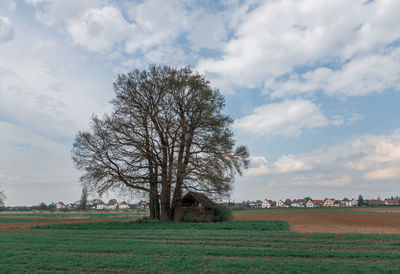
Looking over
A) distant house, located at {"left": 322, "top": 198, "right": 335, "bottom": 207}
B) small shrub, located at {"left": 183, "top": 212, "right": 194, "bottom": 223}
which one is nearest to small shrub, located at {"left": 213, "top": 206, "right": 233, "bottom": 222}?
small shrub, located at {"left": 183, "top": 212, "right": 194, "bottom": 223}

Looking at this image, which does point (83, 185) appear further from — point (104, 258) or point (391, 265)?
point (391, 265)

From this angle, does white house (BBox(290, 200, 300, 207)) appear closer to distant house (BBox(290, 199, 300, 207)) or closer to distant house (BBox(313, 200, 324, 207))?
distant house (BBox(290, 199, 300, 207))

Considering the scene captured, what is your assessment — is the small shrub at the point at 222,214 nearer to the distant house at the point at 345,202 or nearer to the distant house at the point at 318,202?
the distant house at the point at 318,202

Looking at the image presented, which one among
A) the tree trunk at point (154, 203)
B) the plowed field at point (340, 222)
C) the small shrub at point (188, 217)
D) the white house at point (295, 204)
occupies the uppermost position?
the tree trunk at point (154, 203)

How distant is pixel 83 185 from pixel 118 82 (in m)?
10.3

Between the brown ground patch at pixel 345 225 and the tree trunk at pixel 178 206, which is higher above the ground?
the tree trunk at pixel 178 206

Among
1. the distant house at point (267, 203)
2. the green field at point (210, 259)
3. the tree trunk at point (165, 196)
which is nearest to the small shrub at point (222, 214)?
the tree trunk at point (165, 196)

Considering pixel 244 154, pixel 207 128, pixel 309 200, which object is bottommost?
pixel 309 200

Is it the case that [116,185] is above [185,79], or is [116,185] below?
below

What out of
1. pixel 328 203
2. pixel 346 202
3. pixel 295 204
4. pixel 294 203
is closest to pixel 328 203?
pixel 328 203

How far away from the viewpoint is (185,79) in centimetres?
3019

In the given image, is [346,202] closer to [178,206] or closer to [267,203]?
[267,203]

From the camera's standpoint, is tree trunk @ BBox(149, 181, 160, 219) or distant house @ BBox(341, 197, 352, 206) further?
distant house @ BBox(341, 197, 352, 206)

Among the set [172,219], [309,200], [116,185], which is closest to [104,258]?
[116,185]
